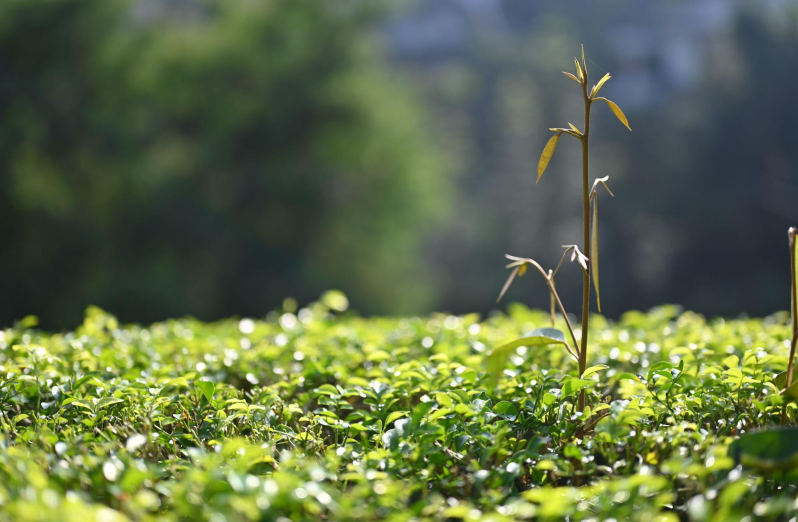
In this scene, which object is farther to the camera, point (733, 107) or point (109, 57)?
point (733, 107)

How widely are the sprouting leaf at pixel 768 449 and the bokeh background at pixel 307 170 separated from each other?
26.0 ft

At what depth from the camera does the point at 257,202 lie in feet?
41.0

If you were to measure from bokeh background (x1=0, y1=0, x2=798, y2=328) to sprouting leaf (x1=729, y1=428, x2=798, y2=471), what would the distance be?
7.92 meters

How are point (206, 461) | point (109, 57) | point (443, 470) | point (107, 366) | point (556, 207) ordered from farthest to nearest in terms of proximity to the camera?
point (556, 207)
point (109, 57)
point (107, 366)
point (443, 470)
point (206, 461)

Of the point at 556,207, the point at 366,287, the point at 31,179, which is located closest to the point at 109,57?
the point at 31,179

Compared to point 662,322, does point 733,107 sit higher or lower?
higher

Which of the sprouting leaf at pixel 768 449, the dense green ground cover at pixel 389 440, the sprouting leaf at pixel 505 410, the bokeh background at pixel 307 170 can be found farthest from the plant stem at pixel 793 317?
the bokeh background at pixel 307 170

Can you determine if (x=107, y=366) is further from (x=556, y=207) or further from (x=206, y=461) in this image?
(x=556, y=207)

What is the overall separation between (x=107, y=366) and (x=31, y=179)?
998cm

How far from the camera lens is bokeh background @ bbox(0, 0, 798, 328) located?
10.5m

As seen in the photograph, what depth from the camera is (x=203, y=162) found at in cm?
1210

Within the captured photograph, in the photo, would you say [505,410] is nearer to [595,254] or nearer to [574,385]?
[574,385]

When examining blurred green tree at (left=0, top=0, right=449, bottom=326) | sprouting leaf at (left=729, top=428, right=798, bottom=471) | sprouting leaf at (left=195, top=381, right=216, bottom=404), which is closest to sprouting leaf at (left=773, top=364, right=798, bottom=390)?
sprouting leaf at (left=729, top=428, right=798, bottom=471)

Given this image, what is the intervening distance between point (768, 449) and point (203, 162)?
12169 mm
